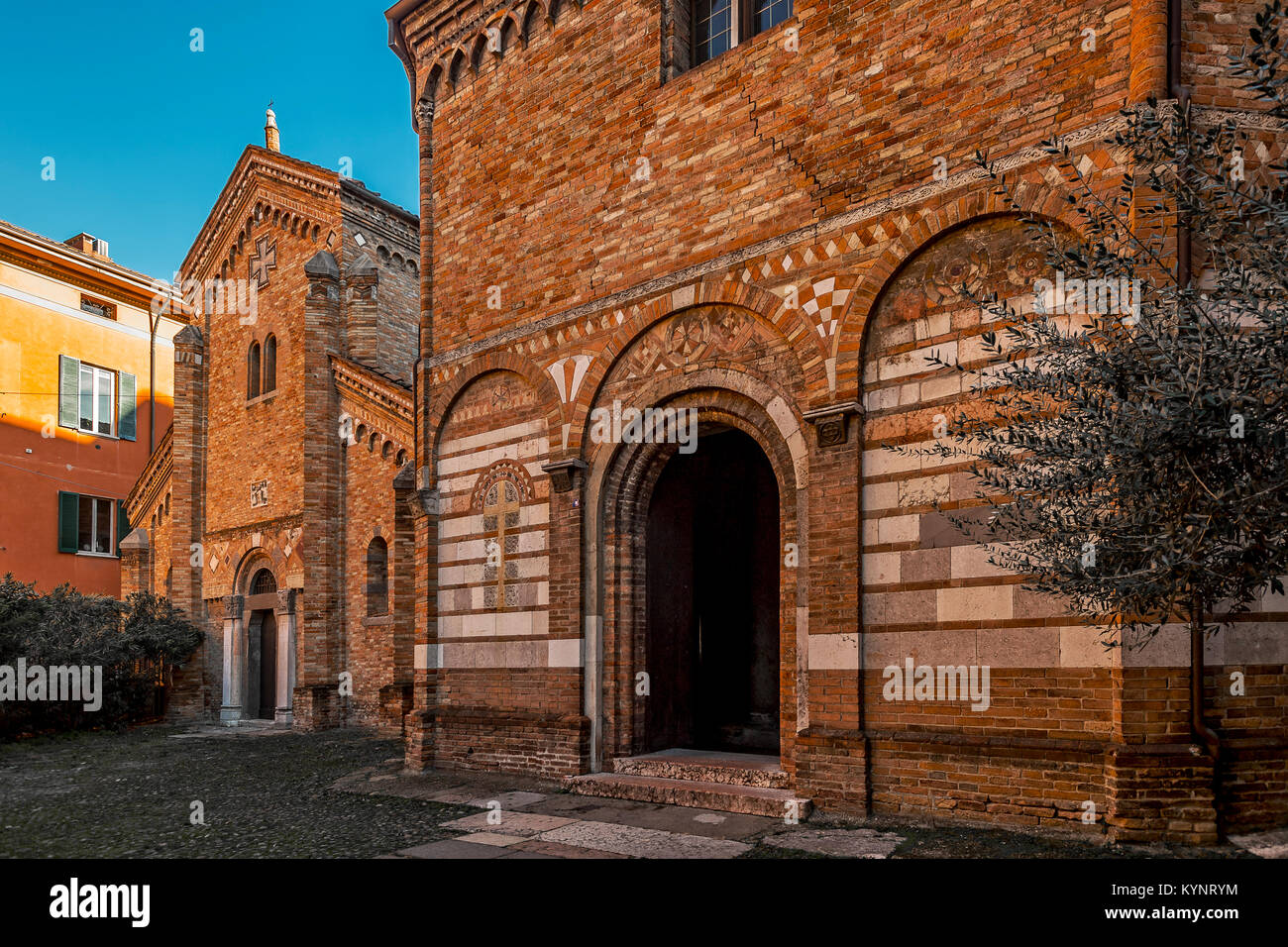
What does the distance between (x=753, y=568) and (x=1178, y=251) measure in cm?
636

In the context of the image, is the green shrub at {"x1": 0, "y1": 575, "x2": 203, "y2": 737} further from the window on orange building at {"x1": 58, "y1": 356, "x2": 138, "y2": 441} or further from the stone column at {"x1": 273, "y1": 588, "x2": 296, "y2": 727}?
the window on orange building at {"x1": 58, "y1": 356, "x2": 138, "y2": 441}

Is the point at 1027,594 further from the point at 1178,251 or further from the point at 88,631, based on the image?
the point at 88,631

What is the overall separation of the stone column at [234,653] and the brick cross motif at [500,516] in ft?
34.0

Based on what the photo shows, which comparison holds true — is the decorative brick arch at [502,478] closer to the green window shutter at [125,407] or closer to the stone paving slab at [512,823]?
the stone paving slab at [512,823]

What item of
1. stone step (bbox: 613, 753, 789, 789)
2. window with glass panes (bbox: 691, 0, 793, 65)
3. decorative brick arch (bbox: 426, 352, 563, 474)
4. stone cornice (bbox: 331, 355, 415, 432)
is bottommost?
stone step (bbox: 613, 753, 789, 789)

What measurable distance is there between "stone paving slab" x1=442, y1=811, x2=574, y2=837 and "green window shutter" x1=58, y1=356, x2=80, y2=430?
65.0ft

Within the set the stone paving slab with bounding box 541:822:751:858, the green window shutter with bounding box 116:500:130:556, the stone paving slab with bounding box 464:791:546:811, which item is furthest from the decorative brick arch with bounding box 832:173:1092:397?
the green window shutter with bounding box 116:500:130:556

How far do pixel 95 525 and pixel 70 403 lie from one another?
3.13 m

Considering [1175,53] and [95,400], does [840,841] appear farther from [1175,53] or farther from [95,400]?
[95,400]

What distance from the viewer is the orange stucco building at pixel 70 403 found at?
72.1ft

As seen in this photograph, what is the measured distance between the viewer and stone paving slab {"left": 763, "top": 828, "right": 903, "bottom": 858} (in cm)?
654

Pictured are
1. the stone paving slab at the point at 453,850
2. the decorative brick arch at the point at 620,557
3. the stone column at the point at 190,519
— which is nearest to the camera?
the stone paving slab at the point at 453,850

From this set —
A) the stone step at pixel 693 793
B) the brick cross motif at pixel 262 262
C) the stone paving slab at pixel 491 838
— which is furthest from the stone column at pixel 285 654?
the stone paving slab at pixel 491 838

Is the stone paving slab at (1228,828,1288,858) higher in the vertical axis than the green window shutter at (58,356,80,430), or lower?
lower
